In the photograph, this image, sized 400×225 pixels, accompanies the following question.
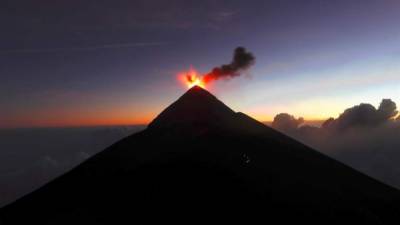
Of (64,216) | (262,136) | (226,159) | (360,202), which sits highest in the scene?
(262,136)

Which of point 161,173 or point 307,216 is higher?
point 161,173

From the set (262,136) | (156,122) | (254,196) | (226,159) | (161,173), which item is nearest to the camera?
(254,196)

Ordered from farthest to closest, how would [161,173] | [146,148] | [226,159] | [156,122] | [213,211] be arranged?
[156,122], [146,148], [226,159], [161,173], [213,211]

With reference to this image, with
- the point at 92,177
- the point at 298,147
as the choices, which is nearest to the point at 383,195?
the point at 298,147

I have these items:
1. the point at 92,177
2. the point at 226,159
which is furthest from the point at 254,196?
the point at 92,177

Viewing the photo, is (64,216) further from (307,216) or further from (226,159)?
(307,216)

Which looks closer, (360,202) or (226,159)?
(360,202)
